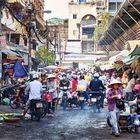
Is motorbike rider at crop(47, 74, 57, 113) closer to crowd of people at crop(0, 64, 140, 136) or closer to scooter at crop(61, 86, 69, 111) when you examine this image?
crowd of people at crop(0, 64, 140, 136)

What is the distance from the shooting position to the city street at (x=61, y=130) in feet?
42.1

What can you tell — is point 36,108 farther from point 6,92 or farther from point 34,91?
point 6,92

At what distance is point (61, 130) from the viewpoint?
14266mm

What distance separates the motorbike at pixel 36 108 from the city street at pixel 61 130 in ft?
0.85

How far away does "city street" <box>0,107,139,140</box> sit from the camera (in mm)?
12820

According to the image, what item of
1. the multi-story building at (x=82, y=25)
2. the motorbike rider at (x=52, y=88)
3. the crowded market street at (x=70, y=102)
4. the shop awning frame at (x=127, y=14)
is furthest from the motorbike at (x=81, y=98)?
the multi-story building at (x=82, y=25)

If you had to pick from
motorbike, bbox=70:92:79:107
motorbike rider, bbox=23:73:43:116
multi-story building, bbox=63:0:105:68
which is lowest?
motorbike, bbox=70:92:79:107

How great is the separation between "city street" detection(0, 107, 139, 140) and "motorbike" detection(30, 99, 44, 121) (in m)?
0.26

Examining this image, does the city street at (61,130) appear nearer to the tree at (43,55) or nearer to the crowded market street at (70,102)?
the crowded market street at (70,102)

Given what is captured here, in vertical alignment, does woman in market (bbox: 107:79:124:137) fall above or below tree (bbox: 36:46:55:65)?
below

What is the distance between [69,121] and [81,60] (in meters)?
72.9

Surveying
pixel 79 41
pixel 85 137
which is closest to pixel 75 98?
pixel 85 137

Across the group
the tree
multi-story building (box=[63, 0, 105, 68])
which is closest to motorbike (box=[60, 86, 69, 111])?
the tree

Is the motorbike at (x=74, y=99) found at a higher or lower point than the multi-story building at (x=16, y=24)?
lower
